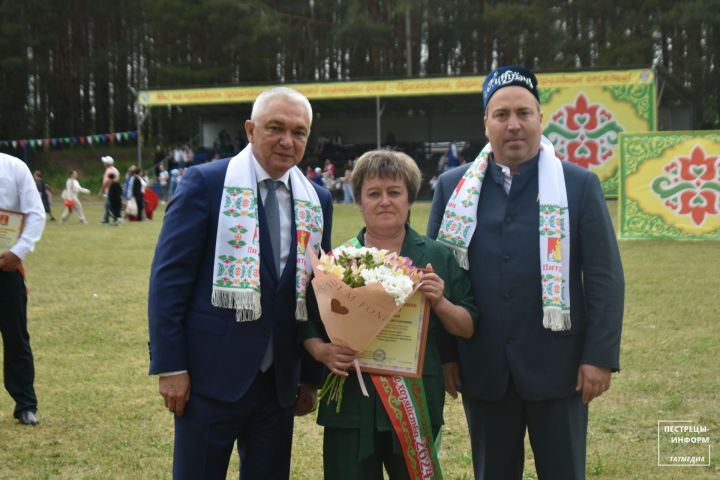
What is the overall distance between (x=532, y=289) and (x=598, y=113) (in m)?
26.1

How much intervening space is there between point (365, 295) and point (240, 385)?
0.57 meters

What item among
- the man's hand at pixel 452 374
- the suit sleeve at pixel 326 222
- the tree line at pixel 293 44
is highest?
the tree line at pixel 293 44

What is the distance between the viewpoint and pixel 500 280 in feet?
11.1

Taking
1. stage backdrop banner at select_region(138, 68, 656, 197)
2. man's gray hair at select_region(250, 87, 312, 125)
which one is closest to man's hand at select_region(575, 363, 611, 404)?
man's gray hair at select_region(250, 87, 312, 125)

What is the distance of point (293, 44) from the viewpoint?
169 ft

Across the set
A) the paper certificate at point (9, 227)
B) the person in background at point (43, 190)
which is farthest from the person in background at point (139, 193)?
the paper certificate at point (9, 227)

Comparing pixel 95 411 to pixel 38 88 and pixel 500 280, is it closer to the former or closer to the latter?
pixel 500 280

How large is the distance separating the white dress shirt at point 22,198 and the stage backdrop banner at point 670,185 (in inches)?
488

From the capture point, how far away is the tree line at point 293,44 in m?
46.0

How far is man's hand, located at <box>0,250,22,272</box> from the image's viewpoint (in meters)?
5.41

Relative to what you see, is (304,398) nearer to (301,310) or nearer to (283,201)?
(301,310)

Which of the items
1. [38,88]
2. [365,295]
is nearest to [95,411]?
[365,295]

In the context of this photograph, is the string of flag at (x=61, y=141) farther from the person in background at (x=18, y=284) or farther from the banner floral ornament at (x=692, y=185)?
the person in background at (x=18, y=284)

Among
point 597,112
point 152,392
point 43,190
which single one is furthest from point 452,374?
point 597,112
